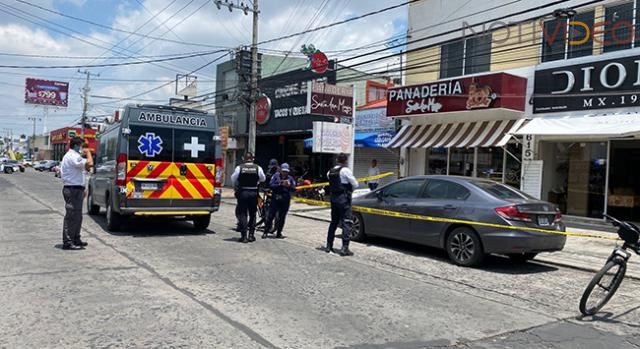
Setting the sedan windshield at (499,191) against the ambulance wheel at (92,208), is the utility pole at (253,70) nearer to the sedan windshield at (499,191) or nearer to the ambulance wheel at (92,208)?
the ambulance wheel at (92,208)

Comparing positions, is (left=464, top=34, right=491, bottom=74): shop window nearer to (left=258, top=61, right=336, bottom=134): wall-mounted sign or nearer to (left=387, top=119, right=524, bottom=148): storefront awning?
(left=387, top=119, right=524, bottom=148): storefront awning

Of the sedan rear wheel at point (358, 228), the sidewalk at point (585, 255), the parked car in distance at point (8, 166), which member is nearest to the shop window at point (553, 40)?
the sidewalk at point (585, 255)

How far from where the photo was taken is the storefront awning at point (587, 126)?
452 inches

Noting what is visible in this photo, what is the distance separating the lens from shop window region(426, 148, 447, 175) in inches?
688

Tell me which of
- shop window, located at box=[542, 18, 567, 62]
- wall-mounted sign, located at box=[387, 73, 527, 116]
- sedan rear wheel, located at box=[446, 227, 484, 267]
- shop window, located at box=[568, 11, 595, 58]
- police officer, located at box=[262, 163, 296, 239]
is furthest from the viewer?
shop window, located at box=[542, 18, 567, 62]

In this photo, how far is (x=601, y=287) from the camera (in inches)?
229

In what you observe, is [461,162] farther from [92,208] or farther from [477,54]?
[92,208]

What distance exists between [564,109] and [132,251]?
11.5m

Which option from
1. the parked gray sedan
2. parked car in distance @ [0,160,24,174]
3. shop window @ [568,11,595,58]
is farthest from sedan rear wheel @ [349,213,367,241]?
parked car in distance @ [0,160,24,174]

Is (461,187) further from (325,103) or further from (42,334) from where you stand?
(325,103)

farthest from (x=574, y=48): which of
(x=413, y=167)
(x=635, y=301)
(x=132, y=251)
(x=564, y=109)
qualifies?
(x=132, y=251)

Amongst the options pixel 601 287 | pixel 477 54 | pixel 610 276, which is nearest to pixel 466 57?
pixel 477 54

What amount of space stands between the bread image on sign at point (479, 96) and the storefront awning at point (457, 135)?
0.84m

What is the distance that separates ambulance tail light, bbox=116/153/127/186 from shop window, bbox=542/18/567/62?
38.2ft
